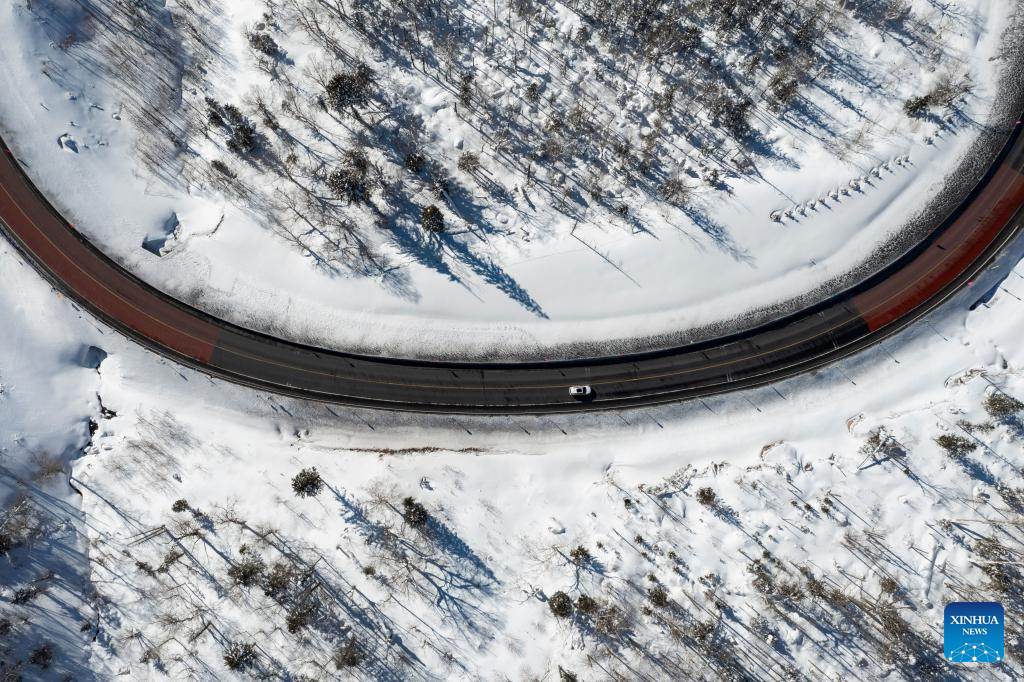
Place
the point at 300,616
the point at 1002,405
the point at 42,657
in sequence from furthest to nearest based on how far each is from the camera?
the point at 1002,405 < the point at 42,657 < the point at 300,616

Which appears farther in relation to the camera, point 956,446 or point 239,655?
point 956,446

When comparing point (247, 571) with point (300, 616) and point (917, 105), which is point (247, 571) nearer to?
point (300, 616)

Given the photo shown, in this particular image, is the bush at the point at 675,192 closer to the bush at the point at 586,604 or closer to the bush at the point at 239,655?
the bush at the point at 586,604

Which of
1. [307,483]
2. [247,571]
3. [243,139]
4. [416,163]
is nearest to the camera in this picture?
[247,571]

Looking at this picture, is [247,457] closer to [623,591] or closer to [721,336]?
[623,591]

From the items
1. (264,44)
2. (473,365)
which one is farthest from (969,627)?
(264,44)

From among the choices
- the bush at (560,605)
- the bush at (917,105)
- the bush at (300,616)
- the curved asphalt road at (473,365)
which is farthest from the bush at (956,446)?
the bush at (300,616)
